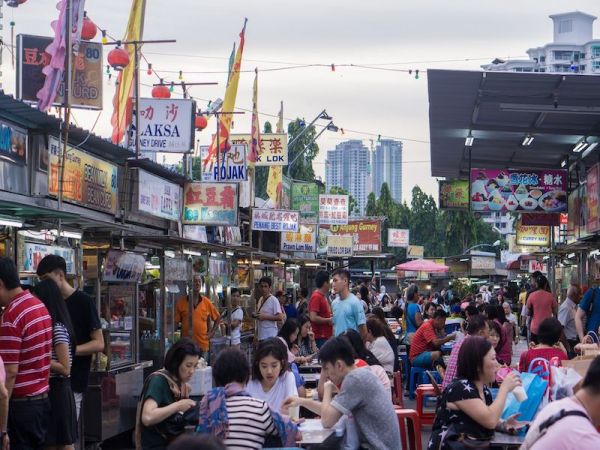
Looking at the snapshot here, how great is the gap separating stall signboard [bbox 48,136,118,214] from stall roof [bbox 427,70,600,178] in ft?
14.6

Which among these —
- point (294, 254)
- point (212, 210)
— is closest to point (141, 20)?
point (212, 210)

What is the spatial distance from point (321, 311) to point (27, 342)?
8.59m

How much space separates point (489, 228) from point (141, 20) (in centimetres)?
10528

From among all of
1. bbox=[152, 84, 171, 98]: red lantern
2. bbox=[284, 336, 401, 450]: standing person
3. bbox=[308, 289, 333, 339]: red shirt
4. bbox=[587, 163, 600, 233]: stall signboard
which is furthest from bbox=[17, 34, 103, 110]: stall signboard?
bbox=[587, 163, 600, 233]: stall signboard

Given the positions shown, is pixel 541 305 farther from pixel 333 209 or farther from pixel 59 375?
pixel 333 209

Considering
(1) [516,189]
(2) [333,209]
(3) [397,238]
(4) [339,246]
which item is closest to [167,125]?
(1) [516,189]

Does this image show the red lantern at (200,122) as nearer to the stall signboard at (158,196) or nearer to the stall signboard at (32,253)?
the stall signboard at (158,196)

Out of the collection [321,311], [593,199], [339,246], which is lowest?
[321,311]

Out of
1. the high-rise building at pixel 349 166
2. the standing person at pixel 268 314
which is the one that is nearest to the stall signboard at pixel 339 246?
the standing person at pixel 268 314

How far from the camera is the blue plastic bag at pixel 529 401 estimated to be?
8.39 meters

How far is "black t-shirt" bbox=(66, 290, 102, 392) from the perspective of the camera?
32.0ft

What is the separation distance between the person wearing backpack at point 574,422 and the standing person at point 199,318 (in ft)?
43.5

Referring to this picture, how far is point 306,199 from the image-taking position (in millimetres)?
35250

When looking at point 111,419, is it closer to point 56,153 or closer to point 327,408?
point 56,153
